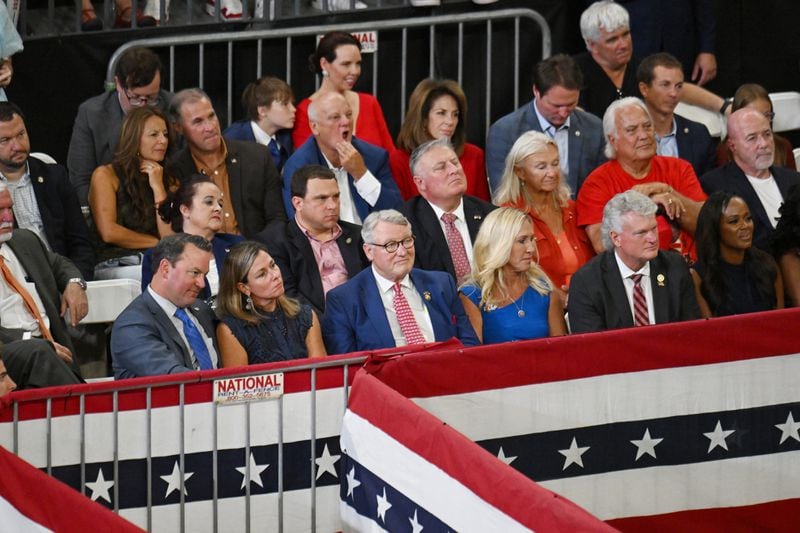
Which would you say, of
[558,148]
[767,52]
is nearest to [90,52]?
[558,148]

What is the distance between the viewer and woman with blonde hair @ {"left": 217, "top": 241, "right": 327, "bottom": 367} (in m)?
7.92

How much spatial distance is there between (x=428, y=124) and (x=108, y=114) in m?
2.02

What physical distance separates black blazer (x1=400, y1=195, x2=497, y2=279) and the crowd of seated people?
11mm

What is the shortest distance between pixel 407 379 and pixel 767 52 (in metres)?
6.85

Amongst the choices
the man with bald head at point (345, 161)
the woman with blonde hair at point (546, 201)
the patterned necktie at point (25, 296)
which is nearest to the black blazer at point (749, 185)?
the woman with blonde hair at point (546, 201)

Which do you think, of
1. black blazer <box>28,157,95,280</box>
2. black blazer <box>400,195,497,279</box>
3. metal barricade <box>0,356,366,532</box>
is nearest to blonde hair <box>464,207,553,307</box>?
black blazer <box>400,195,497,279</box>

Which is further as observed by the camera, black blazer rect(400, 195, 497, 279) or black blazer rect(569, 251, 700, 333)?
black blazer rect(400, 195, 497, 279)

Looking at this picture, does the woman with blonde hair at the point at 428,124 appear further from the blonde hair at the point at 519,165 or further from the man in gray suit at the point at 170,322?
the man in gray suit at the point at 170,322

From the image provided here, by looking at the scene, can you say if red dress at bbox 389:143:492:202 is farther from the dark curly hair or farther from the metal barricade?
the metal barricade

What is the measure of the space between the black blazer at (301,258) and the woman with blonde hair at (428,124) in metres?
1.12

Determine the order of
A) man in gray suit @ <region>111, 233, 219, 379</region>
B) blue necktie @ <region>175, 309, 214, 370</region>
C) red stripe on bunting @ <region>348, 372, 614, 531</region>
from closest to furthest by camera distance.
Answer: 1. red stripe on bunting @ <region>348, 372, 614, 531</region>
2. man in gray suit @ <region>111, 233, 219, 379</region>
3. blue necktie @ <region>175, 309, 214, 370</region>

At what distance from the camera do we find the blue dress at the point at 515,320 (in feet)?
28.6

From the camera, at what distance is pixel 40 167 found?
9289mm

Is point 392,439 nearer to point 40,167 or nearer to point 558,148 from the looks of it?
point 40,167
